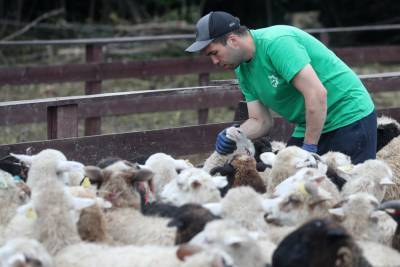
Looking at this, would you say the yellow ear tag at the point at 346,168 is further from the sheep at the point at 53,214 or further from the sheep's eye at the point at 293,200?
the sheep at the point at 53,214

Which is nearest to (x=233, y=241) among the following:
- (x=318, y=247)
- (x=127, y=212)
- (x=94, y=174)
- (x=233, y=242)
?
(x=233, y=242)

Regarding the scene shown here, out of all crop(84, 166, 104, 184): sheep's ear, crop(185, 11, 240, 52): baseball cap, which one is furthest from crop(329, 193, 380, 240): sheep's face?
crop(185, 11, 240, 52): baseball cap

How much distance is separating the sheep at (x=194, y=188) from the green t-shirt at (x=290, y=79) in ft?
3.64

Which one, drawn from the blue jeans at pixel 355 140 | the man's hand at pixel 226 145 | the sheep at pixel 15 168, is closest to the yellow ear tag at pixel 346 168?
the blue jeans at pixel 355 140

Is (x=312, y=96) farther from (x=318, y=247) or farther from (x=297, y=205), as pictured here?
(x=318, y=247)

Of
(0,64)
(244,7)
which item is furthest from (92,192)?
(244,7)

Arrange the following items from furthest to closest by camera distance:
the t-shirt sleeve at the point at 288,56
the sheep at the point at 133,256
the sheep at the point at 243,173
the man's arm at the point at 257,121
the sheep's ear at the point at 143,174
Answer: the man's arm at the point at 257,121
the sheep at the point at 243,173
the t-shirt sleeve at the point at 288,56
the sheep's ear at the point at 143,174
the sheep at the point at 133,256

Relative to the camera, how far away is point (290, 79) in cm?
653

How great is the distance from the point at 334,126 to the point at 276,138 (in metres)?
1.58

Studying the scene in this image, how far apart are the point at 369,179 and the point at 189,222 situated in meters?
1.62

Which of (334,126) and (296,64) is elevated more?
(296,64)

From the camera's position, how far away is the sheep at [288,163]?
6.40 metres

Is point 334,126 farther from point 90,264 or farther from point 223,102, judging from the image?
point 223,102

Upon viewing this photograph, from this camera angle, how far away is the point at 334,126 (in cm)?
704
